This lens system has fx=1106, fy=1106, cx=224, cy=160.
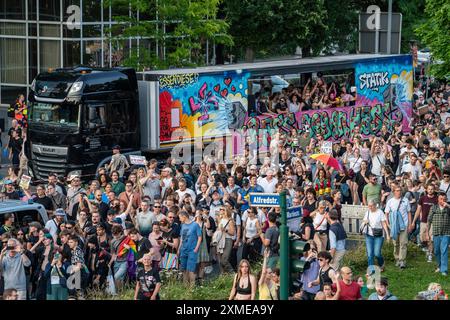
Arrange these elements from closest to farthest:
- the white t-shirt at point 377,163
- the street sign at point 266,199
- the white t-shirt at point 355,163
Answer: the street sign at point 266,199 < the white t-shirt at point 355,163 < the white t-shirt at point 377,163

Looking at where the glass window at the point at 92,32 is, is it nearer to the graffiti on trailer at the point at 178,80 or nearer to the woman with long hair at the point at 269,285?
the graffiti on trailer at the point at 178,80

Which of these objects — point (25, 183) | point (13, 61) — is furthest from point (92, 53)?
point (25, 183)

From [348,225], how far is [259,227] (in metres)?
3.28

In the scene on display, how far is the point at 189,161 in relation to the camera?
Answer: 98.8ft

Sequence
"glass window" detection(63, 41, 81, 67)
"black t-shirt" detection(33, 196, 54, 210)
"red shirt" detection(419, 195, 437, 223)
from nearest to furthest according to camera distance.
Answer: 1. "red shirt" detection(419, 195, 437, 223)
2. "black t-shirt" detection(33, 196, 54, 210)
3. "glass window" detection(63, 41, 81, 67)

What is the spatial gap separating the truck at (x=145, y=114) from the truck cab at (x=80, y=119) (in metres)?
0.03

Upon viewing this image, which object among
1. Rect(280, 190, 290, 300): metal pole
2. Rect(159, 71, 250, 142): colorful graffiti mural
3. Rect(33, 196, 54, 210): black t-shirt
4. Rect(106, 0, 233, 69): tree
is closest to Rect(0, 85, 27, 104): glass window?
Rect(106, 0, 233, 69): tree

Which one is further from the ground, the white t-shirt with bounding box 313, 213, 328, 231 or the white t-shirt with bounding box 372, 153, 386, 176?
the white t-shirt with bounding box 372, 153, 386, 176

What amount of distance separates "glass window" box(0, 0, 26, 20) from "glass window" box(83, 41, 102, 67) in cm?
320

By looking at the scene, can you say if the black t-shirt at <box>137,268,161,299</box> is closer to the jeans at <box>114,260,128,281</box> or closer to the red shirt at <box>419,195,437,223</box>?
the jeans at <box>114,260,128,281</box>

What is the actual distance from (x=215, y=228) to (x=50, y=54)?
82.4 ft

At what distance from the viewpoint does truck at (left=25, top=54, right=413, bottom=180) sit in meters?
28.3

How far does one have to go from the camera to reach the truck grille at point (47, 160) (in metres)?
28.4

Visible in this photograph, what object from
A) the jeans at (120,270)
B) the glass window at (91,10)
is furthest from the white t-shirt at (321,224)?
the glass window at (91,10)
